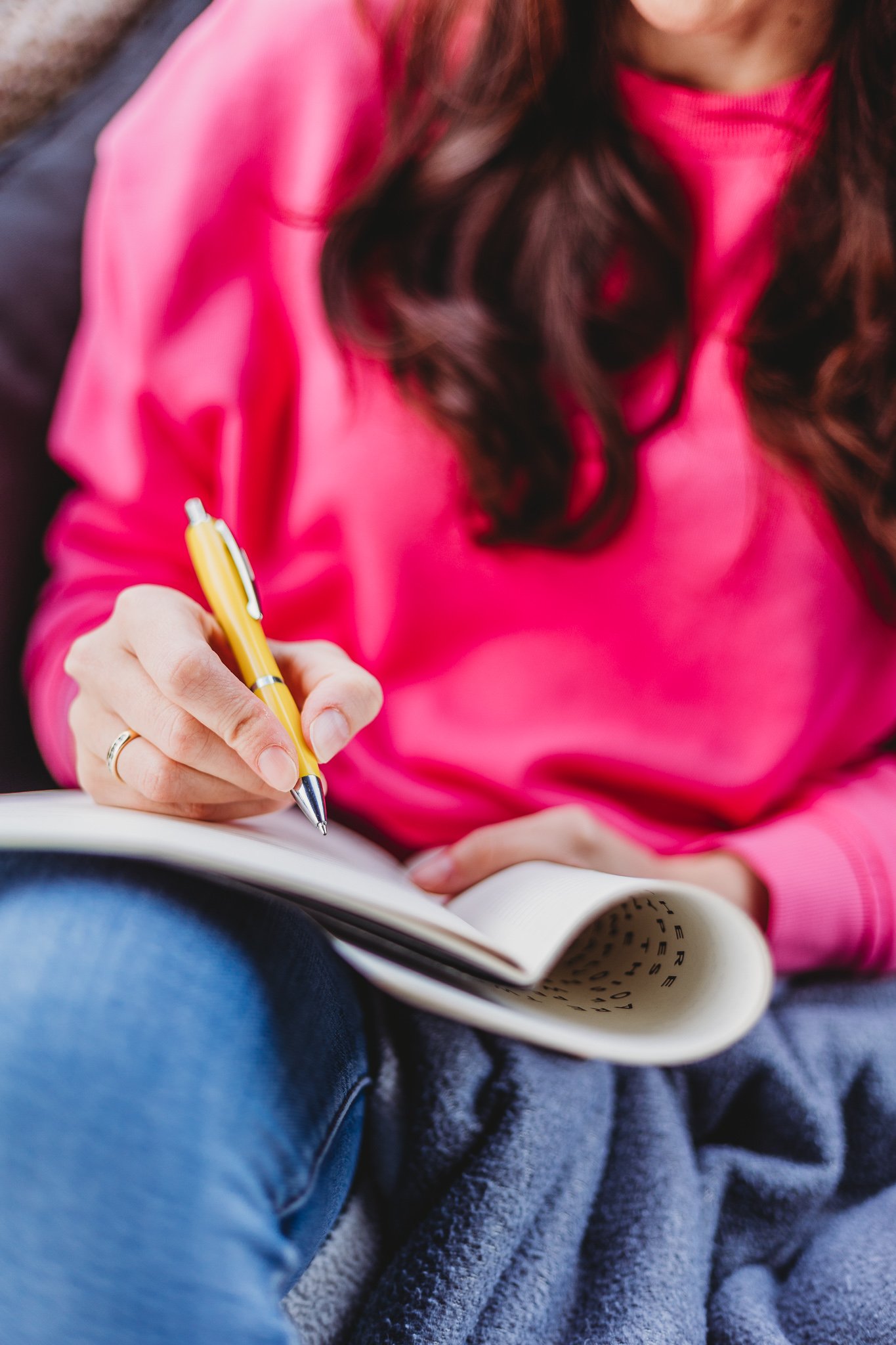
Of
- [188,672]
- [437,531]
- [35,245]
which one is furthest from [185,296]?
[188,672]

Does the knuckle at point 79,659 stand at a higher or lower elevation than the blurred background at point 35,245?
lower

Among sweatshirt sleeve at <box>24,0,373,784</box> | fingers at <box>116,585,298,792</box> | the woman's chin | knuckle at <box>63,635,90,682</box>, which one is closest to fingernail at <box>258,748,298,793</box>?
fingers at <box>116,585,298,792</box>

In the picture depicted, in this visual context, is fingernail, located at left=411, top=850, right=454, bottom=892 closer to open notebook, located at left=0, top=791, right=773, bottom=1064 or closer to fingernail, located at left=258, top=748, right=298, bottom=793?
open notebook, located at left=0, top=791, right=773, bottom=1064

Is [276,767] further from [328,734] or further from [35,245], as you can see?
[35,245]

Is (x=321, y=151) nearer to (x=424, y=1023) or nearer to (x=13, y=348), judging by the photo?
(x=13, y=348)

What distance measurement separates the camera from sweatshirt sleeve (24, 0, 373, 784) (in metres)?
0.53

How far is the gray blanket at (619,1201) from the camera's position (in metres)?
0.38

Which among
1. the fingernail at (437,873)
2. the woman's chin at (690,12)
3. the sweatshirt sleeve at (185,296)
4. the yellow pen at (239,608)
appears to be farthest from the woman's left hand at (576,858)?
the woman's chin at (690,12)

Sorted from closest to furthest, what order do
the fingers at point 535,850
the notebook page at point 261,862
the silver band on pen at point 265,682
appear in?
the notebook page at point 261,862
the silver band on pen at point 265,682
the fingers at point 535,850

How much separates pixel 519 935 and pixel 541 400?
0.33 meters

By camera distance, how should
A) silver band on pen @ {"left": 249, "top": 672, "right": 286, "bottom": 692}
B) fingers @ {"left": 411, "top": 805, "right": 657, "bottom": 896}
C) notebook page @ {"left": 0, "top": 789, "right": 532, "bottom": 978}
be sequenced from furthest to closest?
fingers @ {"left": 411, "top": 805, "right": 657, "bottom": 896}
silver band on pen @ {"left": 249, "top": 672, "right": 286, "bottom": 692}
notebook page @ {"left": 0, "top": 789, "right": 532, "bottom": 978}

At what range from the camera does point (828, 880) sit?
52 cm

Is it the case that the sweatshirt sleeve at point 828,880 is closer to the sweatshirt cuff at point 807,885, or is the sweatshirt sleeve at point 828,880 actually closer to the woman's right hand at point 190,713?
the sweatshirt cuff at point 807,885

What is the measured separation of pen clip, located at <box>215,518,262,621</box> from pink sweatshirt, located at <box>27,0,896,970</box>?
135mm
